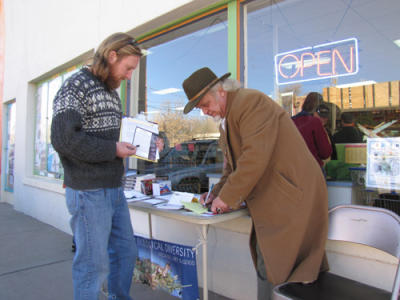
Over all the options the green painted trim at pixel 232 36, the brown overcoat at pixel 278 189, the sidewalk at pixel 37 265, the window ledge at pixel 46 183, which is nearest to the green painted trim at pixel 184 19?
the green painted trim at pixel 232 36

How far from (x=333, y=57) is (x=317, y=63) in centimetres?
16

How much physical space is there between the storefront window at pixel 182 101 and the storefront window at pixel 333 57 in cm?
51

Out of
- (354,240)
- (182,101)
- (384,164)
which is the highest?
(182,101)

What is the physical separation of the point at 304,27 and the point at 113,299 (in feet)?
12.6

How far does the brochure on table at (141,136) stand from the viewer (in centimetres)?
200

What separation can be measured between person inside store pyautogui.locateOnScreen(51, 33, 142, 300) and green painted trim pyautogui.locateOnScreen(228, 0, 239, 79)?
4.16 feet

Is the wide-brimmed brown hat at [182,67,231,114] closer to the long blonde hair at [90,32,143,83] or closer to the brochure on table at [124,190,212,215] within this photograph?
the long blonde hair at [90,32,143,83]

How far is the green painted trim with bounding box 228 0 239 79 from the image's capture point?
2840 millimetres

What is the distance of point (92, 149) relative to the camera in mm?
1620

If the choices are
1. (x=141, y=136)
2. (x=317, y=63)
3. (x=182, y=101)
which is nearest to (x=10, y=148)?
(x=182, y=101)

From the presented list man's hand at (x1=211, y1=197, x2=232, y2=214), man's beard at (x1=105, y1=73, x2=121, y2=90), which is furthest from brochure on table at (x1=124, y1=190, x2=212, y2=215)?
man's beard at (x1=105, y1=73, x2=121, y2=90)

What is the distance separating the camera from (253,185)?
1.63 meters

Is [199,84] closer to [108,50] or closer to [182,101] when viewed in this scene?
[108,50]

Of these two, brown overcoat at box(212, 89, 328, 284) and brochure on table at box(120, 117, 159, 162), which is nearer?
brown overcoat at box(212, 89, 328, 284)
